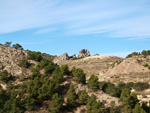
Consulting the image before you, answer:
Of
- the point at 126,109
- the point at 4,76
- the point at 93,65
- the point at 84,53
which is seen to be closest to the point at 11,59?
the point at 4,76

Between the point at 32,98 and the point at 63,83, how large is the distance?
7301mm

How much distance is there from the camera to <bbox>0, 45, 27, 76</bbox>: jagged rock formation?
3994 cm

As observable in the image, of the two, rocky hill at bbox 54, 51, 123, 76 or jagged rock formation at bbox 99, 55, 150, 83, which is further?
rocky hill at bbox 54, 51, 123, 76

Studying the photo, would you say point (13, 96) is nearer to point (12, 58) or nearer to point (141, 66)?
point (12, 58)

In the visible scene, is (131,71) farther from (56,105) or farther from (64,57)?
(64,57)

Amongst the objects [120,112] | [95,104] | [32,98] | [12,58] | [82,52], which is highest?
[82,52]

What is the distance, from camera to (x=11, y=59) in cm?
4325

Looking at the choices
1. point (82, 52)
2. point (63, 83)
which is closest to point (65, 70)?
point (63, 83)

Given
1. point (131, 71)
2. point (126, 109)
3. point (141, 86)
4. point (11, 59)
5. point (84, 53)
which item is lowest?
point (126, 109)

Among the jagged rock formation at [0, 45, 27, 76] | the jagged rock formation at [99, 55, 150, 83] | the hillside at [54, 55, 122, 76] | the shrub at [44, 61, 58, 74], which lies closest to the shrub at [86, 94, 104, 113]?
the shrub at [44, 61, 58, 74]

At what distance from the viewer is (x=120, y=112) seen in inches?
1203

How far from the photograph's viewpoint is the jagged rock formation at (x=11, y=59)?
3994 cm

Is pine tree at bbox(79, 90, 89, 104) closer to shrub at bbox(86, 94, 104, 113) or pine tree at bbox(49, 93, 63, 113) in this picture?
shrub at bbox(86, 94, 104, 113)

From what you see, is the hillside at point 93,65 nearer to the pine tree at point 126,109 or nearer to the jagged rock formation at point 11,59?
the jagged rock formation at point 11,59
